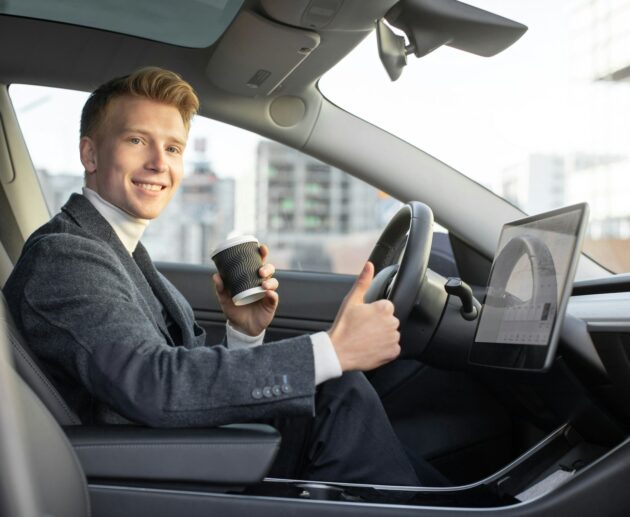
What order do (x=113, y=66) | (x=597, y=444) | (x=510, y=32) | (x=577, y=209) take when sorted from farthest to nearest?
(x=113, y=66) → (x=510, y=32) → (x=597, y=444) → (x=577, y=209)

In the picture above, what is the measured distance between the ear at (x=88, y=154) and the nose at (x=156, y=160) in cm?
11

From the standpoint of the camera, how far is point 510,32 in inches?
78.1

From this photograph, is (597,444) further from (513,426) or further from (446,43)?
(446,43)

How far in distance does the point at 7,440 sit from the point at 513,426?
1596mm

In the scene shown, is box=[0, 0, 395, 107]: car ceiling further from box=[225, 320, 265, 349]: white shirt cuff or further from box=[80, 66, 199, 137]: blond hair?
box=[225, 320, 265, 349]: white shirt cuff

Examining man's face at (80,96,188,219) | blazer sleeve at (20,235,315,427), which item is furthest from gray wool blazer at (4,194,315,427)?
man's face at (80,96,188,219)

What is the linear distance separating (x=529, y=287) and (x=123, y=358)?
0.71 m

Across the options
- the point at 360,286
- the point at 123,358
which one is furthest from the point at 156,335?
the point at 360,286

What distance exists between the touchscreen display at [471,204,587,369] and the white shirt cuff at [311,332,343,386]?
0.33 m

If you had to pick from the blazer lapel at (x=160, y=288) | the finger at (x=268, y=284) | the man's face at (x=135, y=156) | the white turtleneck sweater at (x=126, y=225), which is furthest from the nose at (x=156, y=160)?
the finger at (x=268, y=284)

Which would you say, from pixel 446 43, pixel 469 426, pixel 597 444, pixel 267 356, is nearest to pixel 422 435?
pixel 469 426

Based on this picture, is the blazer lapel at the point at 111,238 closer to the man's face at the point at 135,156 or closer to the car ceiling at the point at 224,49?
the man's face at the point at 135,156

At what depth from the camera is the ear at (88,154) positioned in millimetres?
1766

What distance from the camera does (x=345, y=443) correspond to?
1.63 m
